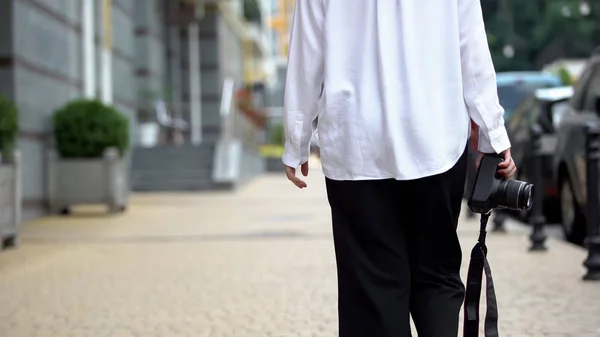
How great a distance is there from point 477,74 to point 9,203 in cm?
579

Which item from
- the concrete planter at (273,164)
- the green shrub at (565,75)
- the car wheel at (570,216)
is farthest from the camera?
the concrete planter at (273,164)

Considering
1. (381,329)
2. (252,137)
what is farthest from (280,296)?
(252,137)

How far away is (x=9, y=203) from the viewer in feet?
24.9

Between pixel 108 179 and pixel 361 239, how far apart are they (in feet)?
29.3

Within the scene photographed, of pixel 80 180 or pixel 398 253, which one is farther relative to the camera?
pixel 80 180

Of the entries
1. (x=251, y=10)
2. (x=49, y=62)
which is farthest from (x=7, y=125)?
(x=251, y=10)

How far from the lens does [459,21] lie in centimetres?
262

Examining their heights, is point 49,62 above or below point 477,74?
above

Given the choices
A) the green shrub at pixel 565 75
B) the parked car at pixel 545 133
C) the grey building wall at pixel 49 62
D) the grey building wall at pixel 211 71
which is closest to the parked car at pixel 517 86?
the parked car at pixel 545 133

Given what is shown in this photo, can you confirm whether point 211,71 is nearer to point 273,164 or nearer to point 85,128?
point 273,164

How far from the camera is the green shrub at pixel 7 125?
7.89m

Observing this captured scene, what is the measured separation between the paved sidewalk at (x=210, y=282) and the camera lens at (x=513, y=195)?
65.8 inches

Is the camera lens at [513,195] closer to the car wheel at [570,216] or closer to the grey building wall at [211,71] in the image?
the car wheel at [570,216]

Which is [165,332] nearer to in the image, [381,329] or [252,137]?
[381,329]
